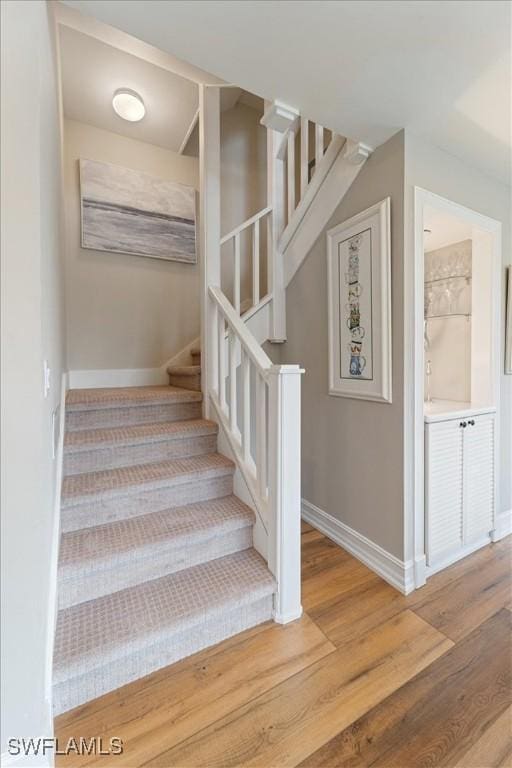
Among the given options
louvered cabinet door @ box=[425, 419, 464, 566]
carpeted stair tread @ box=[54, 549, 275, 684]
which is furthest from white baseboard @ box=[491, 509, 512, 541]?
carpeted stair tread @ box=[54, 549, 275, 684]

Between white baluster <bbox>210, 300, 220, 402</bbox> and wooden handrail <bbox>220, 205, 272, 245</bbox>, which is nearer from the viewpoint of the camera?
white baluster <bbox>210, 300, 220, 402</bbox>

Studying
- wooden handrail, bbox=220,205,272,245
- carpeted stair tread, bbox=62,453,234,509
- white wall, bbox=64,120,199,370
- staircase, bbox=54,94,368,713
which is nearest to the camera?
staircase, bbox=54,94,368,713

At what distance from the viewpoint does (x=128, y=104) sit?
8.96 feet

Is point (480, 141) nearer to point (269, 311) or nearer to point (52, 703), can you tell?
point (269, 311)

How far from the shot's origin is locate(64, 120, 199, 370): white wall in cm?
287

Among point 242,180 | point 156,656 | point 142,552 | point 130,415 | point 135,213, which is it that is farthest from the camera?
point 242,180

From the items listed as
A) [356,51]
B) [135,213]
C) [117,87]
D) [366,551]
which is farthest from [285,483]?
[117,87]

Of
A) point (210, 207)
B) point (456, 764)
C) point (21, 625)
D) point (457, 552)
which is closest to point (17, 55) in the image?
point (210, 207)

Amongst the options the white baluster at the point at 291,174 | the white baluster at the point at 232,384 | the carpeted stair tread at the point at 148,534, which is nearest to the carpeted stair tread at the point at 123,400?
the white baluster at the point at 232,384

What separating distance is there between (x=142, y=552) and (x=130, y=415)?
0.98 metres

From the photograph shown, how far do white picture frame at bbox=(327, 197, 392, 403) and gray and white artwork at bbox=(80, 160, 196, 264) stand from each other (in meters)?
1.73

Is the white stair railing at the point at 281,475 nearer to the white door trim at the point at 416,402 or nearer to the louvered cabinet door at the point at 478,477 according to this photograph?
the white door trim at the point at 416,402

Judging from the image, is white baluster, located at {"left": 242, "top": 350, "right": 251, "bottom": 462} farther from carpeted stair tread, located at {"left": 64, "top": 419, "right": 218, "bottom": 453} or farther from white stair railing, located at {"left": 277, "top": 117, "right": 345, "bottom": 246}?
white stair railing, located at {"left": 277, "top": 117, "right": 345, "bottom": 246}

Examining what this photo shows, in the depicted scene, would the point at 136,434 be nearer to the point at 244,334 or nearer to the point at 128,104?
the point at 244,334
